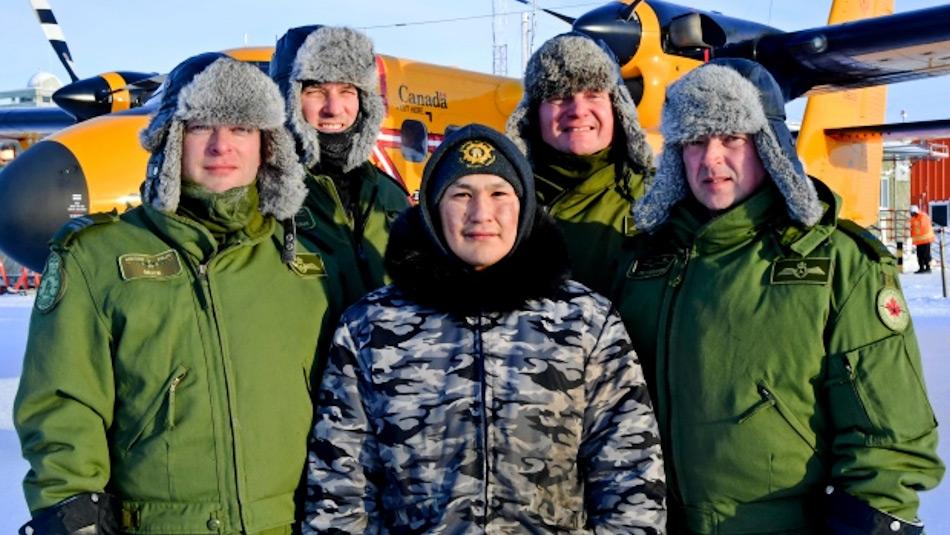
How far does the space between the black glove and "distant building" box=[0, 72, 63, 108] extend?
98.1 ft

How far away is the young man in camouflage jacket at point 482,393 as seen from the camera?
5.90ft

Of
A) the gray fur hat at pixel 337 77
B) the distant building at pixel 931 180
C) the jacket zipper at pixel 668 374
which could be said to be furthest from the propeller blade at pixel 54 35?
the distant building at pixel 931 180

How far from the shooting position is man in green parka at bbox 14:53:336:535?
184 cm

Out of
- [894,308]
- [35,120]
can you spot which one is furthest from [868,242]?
[35,120]

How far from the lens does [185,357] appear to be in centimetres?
193

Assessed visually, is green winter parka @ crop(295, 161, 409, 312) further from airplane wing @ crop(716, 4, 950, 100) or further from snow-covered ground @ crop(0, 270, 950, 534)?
airplane wing @ crop(716, 4, 950, 100)

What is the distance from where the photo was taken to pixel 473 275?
6.18ft

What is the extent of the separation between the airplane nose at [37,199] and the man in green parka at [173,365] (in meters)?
3.75

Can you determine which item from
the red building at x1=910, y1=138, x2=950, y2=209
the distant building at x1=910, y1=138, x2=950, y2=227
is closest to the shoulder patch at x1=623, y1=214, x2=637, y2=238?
the distant building at x1=910, y1=138, x2=950, y2=227

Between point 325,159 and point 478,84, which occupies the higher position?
point 478,84

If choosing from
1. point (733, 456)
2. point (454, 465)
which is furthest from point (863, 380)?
point (454, 465)

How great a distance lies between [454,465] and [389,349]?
29 centimetres

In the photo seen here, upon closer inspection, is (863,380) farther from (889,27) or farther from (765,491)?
(889,27)

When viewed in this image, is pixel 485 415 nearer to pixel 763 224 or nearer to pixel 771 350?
pixel 771 350
